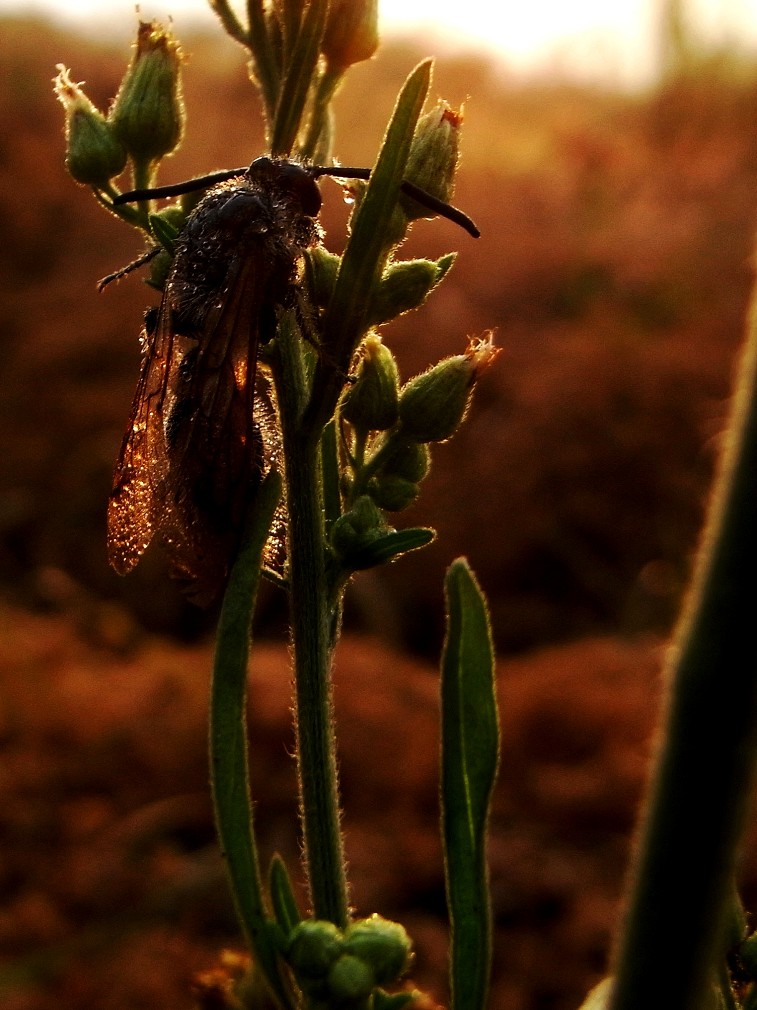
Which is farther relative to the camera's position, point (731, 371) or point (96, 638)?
point (731, 371)

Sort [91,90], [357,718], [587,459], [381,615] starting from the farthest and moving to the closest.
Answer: [91,90]
[587,459]
[381,615]
[357,718]

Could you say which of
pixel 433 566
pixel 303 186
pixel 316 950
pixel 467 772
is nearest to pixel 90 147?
pixel 303 186

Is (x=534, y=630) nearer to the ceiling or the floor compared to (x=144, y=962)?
nearer to the ceiling

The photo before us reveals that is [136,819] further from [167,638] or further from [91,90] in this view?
[91,90]

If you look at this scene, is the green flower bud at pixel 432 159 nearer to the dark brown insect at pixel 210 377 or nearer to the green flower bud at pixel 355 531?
the dark brown insect at pixel 210 377

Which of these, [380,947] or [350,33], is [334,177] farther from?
[380,947]

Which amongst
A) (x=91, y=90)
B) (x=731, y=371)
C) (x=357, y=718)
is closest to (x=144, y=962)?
(x=357, y=718)

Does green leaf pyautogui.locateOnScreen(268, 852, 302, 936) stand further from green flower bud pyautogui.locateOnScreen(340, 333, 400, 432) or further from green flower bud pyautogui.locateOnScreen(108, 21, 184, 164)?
green flower bud pyautogui.locateOnScreen(108, 21, 184, 164)
